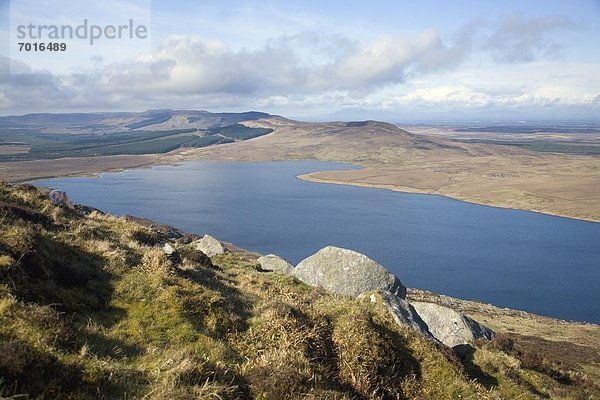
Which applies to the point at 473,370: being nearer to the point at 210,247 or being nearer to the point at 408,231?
the point at 210,247

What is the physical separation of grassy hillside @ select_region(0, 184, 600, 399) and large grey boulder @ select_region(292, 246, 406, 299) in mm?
6947

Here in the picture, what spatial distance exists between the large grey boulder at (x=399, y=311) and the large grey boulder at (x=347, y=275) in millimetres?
6654

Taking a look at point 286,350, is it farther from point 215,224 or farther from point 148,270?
point 215,224

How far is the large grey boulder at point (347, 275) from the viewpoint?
72.7 ft

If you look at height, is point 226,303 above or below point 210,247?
above

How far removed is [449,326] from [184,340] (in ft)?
40.3

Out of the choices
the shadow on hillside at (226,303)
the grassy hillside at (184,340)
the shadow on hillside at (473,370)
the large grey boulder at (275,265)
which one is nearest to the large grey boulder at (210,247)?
the large grey boulder at (275,265)

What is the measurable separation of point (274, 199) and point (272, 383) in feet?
411

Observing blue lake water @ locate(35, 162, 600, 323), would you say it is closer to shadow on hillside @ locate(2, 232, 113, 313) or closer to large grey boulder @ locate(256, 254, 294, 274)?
large grey boulder @ locate(256, 254, 294, 274)

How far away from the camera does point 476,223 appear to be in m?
104

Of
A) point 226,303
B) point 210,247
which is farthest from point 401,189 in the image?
point 226,303

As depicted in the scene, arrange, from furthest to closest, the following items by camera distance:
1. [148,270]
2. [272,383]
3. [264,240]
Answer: [264,240] → [148,270] → [272,383]

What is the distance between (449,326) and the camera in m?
17.9

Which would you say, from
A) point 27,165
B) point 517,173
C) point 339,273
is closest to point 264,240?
point 339,273
